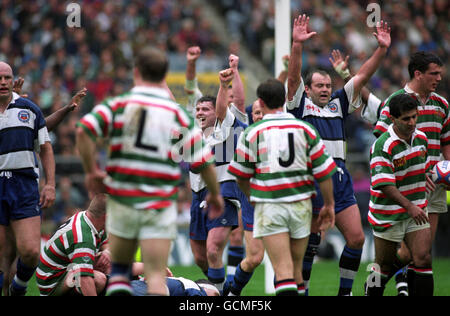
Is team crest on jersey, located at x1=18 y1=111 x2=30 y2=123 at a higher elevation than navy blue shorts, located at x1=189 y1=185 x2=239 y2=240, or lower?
higher

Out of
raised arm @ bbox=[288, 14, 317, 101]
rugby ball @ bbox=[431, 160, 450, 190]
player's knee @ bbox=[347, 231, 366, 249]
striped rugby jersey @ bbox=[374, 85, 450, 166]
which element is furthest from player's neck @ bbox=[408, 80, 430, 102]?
player's knee @ bbox=[347, 231, 366, 249]

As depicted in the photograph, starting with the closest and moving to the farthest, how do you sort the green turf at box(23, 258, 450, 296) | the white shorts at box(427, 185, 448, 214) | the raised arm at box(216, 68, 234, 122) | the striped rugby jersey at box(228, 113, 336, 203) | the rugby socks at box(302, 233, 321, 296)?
the striped rugby jersey at box(228, 113, 336, 203) < the raised arm at box(216, 68, 234, 122) < the rugby socks at box(302, 233, 321, 296) < the white shorts at box(427, 185, 448, 214) < the green turf at box(23, 258, 450, 296)

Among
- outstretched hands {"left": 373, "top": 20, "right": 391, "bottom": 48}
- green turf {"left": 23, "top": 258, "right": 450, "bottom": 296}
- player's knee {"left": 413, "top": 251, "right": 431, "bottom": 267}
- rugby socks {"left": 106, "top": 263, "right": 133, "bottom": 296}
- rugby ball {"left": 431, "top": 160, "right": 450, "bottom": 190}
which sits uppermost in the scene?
outstretched hands {"left": 373, "top": 20, "right": 391, "bottom": 48}

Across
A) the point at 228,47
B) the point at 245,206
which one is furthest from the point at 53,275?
the point at 228,47

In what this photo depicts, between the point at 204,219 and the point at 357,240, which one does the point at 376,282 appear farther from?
the point at 204,219

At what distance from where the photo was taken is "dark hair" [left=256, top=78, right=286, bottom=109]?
6.29m

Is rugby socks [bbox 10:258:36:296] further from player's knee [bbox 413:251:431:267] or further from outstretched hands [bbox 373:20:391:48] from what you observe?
outstretched hands [bbox 373:20:391:48]

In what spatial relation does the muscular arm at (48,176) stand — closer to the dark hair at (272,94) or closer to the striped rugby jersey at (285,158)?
the striped rugby jersey at (285,158)

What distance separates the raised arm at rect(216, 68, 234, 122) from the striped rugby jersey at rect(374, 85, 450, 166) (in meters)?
1.75

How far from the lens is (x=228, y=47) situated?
19.7m

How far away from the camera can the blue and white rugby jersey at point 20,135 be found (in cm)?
730

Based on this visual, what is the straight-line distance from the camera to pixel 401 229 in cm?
724

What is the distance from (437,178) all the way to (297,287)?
228 centimetres
